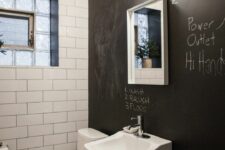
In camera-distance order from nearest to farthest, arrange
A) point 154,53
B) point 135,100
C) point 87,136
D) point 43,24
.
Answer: point 154,53 → point 135,100 → point 87,136 → point 43,24

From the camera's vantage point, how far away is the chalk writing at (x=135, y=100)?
1743 millimetres

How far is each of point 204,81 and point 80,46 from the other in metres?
1.60

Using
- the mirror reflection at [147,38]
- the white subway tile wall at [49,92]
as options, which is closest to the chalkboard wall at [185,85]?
the mirror reflection at [147,38]

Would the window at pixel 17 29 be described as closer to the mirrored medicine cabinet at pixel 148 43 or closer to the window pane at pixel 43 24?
the window pane at pixel 43 24

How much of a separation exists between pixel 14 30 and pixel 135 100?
5.05ft

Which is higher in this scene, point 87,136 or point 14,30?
point 14,30

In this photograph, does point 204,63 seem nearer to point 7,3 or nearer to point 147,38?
point 147,38

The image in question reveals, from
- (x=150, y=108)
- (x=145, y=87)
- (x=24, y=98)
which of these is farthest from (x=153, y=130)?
(x=24, y=98)

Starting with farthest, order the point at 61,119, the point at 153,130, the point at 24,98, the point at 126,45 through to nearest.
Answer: the point at 61,119
the point at 24,98
the point at 126,45
the point at 153,130

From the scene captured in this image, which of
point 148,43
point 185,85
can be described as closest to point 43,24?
point 148,43

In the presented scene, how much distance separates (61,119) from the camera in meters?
2.46

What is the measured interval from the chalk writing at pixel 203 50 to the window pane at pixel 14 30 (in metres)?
1.82

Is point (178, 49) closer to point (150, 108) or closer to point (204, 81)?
point (204, 81)

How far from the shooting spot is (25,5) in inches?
100.0
